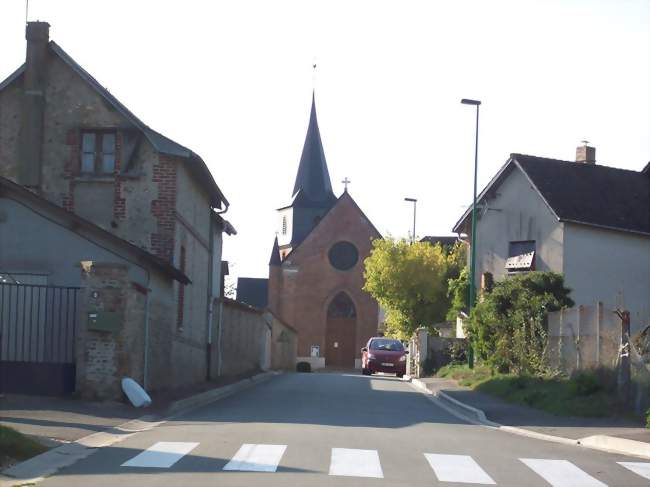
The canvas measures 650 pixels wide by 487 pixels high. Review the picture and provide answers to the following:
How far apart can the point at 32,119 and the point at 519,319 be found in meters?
13.2

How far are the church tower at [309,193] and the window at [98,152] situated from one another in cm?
6101

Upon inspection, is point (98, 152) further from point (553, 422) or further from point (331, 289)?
point (331, 289)

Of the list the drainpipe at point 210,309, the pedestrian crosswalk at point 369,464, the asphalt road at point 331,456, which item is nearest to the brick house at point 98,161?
the drainpipe at point 210,309

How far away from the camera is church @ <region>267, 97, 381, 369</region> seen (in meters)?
80.9

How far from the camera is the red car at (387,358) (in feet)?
148

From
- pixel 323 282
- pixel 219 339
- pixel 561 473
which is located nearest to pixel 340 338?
pixel 323 282

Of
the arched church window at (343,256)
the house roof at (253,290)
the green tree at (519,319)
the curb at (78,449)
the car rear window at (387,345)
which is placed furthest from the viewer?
the house roof at (253,290)

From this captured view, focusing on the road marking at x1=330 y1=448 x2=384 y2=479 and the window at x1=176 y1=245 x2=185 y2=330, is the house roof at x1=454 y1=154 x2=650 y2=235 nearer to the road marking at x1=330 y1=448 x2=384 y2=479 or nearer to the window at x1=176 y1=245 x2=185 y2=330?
the window at x1=176 y1=245 x2=185 y2=330

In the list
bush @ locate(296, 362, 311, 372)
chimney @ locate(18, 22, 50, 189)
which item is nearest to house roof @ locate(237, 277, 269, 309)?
bush @ locate(296, 362, 311, 372)

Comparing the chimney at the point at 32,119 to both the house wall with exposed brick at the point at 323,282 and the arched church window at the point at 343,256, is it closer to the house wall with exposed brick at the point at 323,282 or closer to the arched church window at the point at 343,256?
the house wall with exposed brick at the point at 323,282

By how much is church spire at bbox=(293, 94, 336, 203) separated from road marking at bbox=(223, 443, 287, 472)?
7598 centimetres

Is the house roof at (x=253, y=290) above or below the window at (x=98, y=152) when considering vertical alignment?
below

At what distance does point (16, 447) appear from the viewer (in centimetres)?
1144

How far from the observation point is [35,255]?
2164cm
